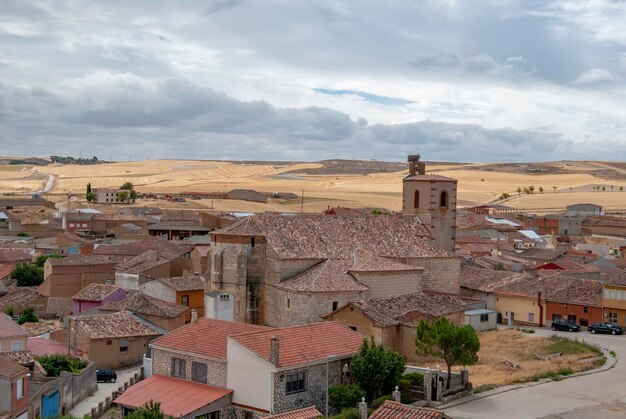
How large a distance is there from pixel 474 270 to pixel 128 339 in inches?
1060

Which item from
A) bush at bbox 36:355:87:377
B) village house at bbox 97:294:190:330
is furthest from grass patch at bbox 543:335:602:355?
bush at bbox 36:355:87:377

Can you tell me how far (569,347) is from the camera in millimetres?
38875

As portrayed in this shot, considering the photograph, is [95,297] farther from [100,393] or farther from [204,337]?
[204,337]

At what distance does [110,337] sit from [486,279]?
26190 millimetres

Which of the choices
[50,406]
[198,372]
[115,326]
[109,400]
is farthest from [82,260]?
[198,372]

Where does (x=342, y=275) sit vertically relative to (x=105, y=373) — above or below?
above

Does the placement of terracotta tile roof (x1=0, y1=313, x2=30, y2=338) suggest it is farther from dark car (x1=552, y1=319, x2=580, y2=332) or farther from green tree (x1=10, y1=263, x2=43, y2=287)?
dark car (x1=552, y1=319, x2=580, y2=332)

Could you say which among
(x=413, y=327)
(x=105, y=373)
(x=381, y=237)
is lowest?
(x=105, y=373)

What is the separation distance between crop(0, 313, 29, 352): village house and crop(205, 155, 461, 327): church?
894 cm

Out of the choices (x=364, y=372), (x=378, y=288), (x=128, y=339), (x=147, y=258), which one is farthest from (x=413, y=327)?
(x=147, y=258)

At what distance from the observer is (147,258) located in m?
59.5

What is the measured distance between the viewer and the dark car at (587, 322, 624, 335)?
44000 millimetres

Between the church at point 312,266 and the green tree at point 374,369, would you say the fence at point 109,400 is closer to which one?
the church at point 312,266

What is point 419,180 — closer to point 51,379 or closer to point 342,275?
point 342,275
